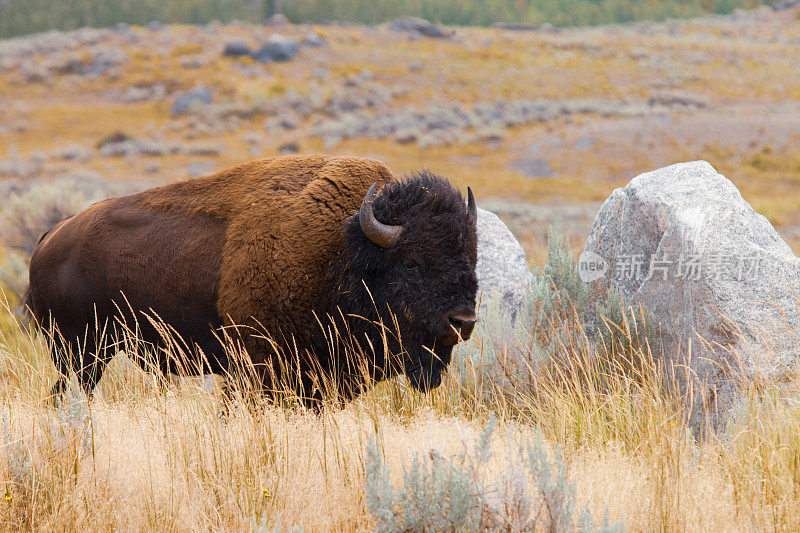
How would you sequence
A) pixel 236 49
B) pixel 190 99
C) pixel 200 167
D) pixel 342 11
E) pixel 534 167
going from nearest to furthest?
1. pixel 534 167
2. pixel 200 167
3. pixel 190 99
4. pixel 236 49
5. pixel 342 11

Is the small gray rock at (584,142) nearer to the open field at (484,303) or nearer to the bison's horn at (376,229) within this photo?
the open field at (484,303)

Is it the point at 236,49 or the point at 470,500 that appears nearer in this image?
the point at 470,500

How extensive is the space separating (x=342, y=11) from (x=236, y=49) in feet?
107

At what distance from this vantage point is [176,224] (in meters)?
4.85

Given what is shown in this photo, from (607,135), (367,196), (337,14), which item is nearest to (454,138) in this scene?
(607,135)

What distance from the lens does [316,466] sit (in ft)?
11.8

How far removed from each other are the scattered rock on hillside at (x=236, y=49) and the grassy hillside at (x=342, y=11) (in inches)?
911

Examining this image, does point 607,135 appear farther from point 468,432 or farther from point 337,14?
point 337,14

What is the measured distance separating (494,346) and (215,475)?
2.93 meters

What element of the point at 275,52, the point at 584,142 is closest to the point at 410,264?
the point at 584,142

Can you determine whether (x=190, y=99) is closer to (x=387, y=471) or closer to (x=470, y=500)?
(x=387, y=471)

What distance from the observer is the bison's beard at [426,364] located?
4.40 m

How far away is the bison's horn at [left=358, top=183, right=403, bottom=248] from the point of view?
426 centimetres

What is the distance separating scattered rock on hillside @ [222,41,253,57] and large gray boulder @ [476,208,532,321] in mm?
50174
